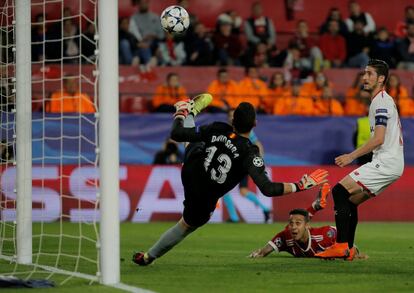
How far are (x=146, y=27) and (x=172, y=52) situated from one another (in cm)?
85

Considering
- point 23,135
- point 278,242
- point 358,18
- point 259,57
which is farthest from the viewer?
point 358,18

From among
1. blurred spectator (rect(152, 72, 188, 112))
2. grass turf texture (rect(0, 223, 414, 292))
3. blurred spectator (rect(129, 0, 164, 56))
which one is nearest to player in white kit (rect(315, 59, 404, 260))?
grass turf texture (rect(0, 223, 414, 292))

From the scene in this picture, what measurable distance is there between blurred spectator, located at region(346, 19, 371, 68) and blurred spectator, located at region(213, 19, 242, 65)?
8.52 ft

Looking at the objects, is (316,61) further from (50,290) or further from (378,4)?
(50,290)

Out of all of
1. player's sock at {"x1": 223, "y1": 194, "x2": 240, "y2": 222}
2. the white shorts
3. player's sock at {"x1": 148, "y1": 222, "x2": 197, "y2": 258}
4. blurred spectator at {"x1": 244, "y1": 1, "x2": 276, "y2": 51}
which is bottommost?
player's sock at {"x1": 223, "y1": 194, "x2": 240, "y2": 222}

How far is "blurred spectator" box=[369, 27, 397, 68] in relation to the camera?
899 inches

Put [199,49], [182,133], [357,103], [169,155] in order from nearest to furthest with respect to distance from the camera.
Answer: [182,133]
[169,155]
[357,103]
[199,49]

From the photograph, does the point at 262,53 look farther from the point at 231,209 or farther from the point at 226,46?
the point at 231,209

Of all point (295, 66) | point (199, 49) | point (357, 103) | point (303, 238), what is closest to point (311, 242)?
point (303, 238)

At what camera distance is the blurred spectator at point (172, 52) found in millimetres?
21547

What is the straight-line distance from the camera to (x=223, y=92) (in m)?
20.3

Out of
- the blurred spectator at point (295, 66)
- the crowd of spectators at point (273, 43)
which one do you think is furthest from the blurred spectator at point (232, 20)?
the blurred spectator at point (295, 66)

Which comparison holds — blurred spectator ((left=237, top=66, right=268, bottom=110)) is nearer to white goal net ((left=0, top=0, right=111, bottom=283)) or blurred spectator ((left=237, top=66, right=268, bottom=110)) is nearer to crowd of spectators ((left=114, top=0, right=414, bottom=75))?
crowd of spectators ((left=114, top=0, right=414, bottom=75))

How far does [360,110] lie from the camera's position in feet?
68.1
